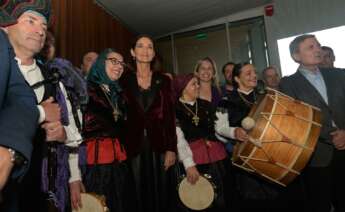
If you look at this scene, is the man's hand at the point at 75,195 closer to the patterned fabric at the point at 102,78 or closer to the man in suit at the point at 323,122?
the patterned fabric at the point at 102,78

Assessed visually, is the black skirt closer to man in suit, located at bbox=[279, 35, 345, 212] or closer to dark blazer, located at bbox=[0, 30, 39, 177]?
man in suit, located at bbox=[279, 35, 345, 212]

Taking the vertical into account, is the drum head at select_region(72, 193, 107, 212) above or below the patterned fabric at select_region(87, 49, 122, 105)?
below

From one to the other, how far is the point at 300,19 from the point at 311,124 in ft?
13.6

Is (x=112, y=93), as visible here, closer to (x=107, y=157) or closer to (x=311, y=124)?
(x=107, y=157)

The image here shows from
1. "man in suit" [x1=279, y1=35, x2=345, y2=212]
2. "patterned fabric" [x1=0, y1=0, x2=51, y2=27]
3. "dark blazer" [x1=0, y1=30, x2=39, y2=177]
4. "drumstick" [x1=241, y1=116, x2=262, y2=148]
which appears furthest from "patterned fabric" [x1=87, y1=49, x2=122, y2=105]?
"man in suit" [x1=279, y1=35, x2=345, y2=212]

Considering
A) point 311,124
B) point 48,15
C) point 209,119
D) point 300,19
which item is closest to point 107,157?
point 48,15

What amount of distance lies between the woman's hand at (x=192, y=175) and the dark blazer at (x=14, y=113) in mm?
1585

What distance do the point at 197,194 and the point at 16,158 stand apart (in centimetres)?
168

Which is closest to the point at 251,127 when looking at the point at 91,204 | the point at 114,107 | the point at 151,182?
the point at 151,182

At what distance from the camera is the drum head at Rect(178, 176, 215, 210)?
216cm

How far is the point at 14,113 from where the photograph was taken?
771mm

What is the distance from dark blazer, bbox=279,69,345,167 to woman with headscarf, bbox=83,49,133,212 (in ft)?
4.55

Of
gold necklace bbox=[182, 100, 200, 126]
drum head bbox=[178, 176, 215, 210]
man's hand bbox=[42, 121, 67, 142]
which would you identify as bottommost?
drum head bbox=[178, 176, 215, 210]

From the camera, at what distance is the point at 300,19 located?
208 inches
